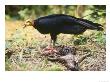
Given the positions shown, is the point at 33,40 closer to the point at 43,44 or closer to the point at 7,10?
the point at 43,44

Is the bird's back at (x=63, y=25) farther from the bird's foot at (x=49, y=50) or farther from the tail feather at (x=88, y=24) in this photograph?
the bird's foot at (x=49, y=50)

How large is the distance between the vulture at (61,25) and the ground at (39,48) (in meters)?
0.06

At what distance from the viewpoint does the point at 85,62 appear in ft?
12.5

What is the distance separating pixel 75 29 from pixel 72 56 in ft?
0.83

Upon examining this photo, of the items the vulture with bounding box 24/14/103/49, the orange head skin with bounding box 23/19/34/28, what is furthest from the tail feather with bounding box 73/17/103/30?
the orange head skin with bounding box 23/19/34/28

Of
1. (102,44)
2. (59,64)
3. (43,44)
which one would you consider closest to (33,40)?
(43,44)

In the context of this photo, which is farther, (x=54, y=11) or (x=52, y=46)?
(x=54, y=11)

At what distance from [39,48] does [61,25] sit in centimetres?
31

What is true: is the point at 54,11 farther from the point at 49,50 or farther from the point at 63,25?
the point at 49,50

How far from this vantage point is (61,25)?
3814 millimetres

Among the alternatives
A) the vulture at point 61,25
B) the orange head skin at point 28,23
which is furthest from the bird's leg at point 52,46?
the orange head skin at point 28,23

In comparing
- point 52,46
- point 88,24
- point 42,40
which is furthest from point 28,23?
point 88,24

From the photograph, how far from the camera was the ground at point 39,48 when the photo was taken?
3809 millimetres

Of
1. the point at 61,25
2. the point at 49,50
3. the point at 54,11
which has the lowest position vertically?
the point at 49,50
